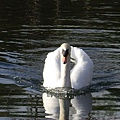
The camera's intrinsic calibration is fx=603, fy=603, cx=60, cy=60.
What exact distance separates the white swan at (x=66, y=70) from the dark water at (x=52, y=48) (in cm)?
29

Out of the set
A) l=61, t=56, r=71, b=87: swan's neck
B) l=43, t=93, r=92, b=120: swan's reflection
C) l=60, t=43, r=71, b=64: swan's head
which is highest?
l=60, t=43, r=71, b=64: swan's head

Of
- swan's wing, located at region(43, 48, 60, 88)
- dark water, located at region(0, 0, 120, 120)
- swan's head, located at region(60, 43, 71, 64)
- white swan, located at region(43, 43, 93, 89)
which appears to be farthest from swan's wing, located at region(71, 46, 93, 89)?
swan's head, located at region(60, 43, 71, 64)

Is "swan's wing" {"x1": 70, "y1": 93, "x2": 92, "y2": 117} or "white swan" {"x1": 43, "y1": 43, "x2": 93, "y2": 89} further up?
"white swan" {"x1": 43, "y1": 43, "x2": 93, "y2": 89}

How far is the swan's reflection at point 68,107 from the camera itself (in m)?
10.9

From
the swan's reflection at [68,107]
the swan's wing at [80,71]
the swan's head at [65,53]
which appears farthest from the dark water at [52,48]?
the swan's head at [65,53]

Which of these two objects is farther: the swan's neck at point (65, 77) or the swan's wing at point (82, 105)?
the swan's neck at point (65, 77)

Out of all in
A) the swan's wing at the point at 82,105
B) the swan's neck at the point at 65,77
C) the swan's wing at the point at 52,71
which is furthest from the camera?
the swan's wing at the point at 52,71

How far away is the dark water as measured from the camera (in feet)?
37.6

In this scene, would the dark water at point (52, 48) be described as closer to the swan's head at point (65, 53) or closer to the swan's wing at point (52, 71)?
the swan's wing at point (52, 71)

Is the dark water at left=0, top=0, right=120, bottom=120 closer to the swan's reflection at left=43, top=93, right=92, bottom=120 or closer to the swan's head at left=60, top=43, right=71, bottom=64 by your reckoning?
the swan's reflection at left=43, top=93, right=92, bottom=120

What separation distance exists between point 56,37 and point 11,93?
605 cm

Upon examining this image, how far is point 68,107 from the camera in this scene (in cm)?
1164

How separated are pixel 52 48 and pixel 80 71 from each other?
3563mm

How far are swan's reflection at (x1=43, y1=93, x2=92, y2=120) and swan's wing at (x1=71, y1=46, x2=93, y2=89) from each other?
0.44 meters
